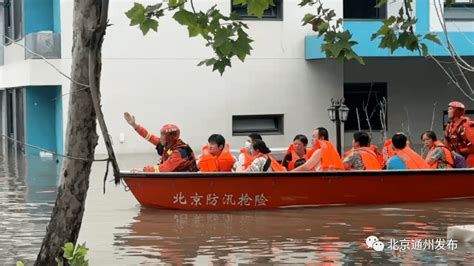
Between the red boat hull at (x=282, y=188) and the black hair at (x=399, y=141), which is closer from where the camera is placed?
the red boat hull at (x=282, y=188)

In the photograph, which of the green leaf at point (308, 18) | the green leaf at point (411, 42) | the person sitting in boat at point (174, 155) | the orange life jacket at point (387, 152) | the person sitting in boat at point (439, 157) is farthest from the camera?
the orange life jacket at point (387, 152)

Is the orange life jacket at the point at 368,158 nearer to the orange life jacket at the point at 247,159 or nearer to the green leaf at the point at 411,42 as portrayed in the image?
the orange life jacket at the point at 247,159

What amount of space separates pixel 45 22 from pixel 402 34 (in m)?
25.9

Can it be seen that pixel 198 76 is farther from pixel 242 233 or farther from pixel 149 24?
pixel 149 24

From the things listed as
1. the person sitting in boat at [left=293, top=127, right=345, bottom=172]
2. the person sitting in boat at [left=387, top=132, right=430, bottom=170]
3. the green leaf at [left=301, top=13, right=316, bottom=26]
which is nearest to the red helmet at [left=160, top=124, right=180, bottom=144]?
the person sitting in boat at [left=293, top=127, right=345, bottom=172]

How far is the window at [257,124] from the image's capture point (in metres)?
32.0

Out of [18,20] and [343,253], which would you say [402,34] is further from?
[18,20]

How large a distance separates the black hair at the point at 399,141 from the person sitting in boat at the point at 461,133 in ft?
4.52

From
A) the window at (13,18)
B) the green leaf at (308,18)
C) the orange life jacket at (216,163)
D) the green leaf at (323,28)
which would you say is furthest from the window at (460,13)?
the green leaf at (323,28)

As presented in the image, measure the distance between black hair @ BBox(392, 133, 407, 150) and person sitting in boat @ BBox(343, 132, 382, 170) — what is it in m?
0.38

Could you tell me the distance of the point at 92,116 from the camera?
26.5 ft

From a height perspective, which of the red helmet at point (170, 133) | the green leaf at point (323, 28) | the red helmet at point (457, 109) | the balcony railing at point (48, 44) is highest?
the balcony railing at point (48, 44)

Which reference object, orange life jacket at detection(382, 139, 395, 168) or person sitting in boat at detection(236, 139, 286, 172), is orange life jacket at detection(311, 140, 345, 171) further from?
orange life jacket at detection(382, 139, 395, 168)

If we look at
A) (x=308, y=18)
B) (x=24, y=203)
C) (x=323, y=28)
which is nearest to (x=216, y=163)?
(x=24, y=203)
